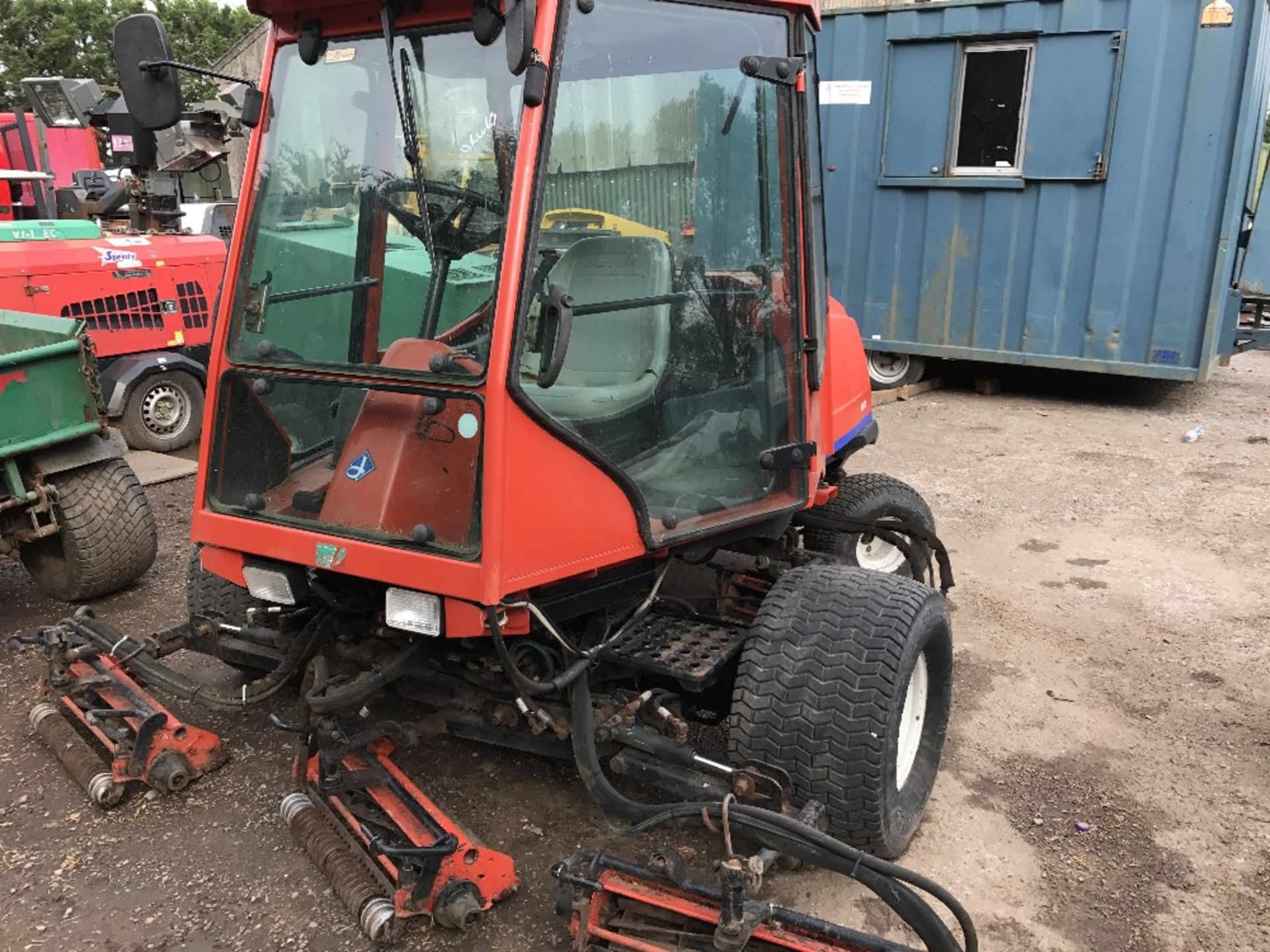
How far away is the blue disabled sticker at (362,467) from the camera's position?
2.57m

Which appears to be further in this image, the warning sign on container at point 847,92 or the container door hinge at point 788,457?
the warning sign on container at point 847,92

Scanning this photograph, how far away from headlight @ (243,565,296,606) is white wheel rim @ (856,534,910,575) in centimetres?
249

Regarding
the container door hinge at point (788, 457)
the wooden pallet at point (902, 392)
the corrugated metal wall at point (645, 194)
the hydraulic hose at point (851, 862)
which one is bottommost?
the wooden pallet at point (902, 392)

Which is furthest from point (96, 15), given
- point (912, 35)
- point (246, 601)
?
point (246, 601)

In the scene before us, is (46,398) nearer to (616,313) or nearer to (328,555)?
(328,555)

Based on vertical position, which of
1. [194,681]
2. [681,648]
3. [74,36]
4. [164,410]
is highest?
[74,36]

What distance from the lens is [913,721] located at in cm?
309

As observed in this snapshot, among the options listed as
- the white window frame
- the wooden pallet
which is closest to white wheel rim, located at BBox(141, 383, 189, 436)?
the wooden pallet

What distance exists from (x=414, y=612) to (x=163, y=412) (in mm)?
5255

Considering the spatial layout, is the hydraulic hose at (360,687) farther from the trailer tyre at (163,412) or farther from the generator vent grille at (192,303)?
the generator vent grille at (192,303)

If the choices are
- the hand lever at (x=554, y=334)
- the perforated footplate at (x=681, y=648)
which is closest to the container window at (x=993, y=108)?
the perforated footplate at (x=681, y=648)

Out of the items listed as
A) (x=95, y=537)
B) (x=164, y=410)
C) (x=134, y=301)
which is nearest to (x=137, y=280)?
(x=134, y=301)

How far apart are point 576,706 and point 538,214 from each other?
121 centimetres

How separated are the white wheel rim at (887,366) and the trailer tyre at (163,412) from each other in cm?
546
